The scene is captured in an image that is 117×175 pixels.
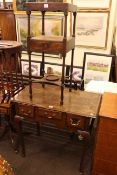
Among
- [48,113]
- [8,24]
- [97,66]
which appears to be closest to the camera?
[48,113]

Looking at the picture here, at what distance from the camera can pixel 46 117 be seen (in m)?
1.91

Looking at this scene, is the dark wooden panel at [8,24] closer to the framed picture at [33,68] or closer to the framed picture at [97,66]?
the framed picture at [33,68]

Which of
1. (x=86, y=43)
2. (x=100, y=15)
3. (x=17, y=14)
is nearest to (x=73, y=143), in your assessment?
(x=86, y=43)

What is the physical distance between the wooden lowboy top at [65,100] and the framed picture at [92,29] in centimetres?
85

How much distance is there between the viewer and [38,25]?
284 cm

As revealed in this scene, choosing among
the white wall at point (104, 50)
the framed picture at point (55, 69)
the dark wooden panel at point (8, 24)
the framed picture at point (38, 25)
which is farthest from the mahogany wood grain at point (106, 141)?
the dark wooden panel at point (8, 24)

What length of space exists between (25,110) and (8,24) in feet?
5.35

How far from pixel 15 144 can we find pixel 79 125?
988 millimetres

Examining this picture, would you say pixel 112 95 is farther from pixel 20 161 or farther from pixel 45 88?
pixel 20 161

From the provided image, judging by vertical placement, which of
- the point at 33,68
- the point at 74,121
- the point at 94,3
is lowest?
the point at 74,121

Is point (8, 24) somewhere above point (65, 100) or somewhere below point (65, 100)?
above

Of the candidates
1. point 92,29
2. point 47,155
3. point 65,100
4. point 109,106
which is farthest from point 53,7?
point 47,155

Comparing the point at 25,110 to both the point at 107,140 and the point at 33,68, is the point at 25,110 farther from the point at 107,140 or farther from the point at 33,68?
the point at 33,68

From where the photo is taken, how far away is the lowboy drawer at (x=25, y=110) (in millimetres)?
1934
